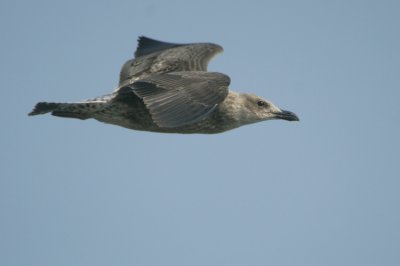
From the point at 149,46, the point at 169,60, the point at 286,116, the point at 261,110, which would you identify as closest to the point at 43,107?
the point at 169,60

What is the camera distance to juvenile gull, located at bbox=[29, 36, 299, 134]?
1010 cm

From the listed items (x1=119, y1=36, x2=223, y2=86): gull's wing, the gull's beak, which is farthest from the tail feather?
the gull's beak

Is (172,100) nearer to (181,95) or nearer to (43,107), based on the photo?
(181,95)

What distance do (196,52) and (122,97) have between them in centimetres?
188

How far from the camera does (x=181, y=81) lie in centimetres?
1065

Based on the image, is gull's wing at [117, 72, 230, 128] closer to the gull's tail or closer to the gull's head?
the gull's tail

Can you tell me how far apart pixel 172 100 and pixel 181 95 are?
18 cm

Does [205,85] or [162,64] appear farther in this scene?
[162,64]

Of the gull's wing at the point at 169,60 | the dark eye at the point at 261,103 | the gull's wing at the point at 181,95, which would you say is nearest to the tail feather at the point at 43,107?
the gull's wing at the point at 169,60

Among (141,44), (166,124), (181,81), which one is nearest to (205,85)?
(181,81)

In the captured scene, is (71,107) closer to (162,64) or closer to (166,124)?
(162,64)

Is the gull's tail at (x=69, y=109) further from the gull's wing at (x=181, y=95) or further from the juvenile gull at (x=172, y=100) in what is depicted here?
the gull's wing at (x=181, y=95)

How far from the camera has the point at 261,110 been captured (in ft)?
41.0

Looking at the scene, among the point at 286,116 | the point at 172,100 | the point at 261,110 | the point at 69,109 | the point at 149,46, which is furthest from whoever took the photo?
the point at 149,46
